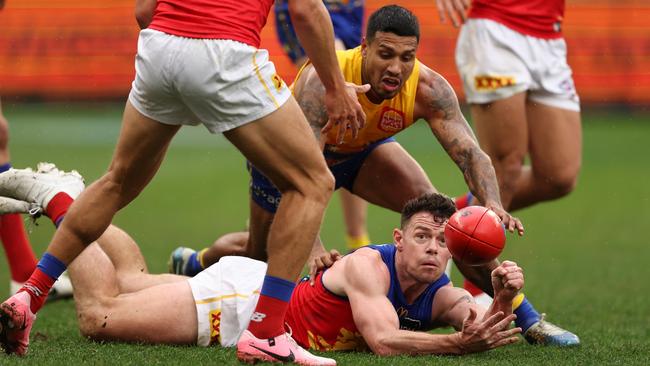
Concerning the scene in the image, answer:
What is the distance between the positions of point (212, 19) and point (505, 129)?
3.48 meters

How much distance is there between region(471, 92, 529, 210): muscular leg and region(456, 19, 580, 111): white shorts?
0.08m

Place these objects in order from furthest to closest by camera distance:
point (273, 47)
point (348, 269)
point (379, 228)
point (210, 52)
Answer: point (273, 47) → point (379, 228) → point (348, 269) → point (210, 52)

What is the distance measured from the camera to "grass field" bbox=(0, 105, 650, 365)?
5.73m

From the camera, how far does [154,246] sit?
11.1 meters

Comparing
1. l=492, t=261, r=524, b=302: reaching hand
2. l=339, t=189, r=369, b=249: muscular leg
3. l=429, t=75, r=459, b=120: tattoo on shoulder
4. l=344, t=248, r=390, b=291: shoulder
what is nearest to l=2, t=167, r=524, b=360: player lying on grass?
l=344, t=248, r=390, b=291: shoulder

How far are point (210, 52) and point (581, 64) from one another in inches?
703

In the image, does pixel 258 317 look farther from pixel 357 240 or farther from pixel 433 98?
pixel 357 240

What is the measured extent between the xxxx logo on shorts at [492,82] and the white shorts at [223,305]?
9.18 feet

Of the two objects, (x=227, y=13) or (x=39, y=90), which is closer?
(x=227, y=13)

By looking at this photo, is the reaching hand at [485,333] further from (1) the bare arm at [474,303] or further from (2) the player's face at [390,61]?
(2) the player's face at [390,61]

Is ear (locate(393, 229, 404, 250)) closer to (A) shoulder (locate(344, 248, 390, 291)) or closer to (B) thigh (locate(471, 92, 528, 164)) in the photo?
(A) shoulder (locate(344, 248, 390, 291))

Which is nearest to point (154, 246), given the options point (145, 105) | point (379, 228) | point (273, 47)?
point (379, 228)

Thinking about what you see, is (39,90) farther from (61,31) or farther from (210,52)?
(210,52)

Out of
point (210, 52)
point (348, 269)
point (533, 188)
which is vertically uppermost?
point (210, 52)
